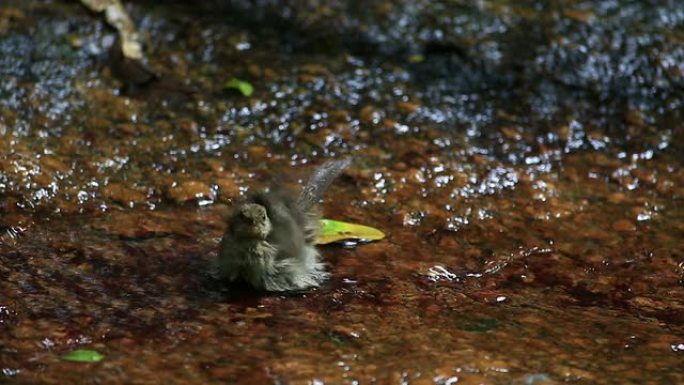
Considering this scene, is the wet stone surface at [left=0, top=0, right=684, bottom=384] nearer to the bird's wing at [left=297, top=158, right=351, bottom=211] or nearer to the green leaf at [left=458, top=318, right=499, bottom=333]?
the green leaf at [left=458, top=318, right=499, bottom=333]

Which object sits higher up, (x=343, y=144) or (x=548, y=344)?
(x=343, y=144)

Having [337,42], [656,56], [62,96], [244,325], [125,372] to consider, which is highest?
[656,56]

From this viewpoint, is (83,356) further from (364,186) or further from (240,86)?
(240,86)

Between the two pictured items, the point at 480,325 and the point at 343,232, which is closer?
the point at 480,325

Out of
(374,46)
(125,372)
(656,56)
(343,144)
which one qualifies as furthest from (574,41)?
(125,372)

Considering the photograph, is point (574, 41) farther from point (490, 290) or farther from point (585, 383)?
point (585, 383)

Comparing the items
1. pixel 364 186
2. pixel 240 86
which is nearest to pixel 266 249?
pixel 364 186

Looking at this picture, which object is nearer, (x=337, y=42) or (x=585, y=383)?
(x=585, y=383)
